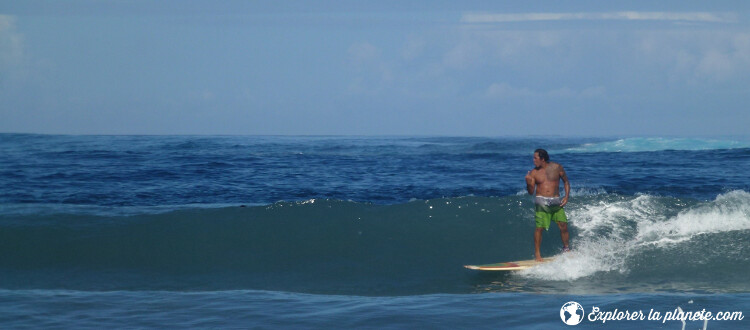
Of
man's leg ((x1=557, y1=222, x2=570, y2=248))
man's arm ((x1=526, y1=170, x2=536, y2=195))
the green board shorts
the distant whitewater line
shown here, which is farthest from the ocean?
the distant whitewater line

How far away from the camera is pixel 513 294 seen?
334 inches

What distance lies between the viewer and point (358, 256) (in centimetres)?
1188

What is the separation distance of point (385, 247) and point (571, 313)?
17.2 ft

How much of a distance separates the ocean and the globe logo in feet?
0.20

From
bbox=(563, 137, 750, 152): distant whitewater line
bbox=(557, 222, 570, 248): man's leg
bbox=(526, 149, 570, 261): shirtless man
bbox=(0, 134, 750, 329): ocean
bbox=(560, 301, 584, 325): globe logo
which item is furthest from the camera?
bbox=(563, 137, 750, 152): distant whitewater line

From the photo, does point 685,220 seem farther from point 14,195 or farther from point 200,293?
point 14,195

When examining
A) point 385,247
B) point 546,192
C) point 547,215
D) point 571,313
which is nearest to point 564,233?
point 547,215

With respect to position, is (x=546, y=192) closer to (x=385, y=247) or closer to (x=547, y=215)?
(x=547, y=215)

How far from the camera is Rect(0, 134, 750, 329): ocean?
7648mm

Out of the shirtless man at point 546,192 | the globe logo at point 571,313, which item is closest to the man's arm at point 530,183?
the shirtless man at point 546,192

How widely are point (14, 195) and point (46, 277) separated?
343 inches

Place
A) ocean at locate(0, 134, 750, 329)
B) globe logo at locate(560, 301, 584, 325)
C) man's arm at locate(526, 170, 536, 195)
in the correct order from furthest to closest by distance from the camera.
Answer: man's arm at locate(526, 170, 536, 195) → ocean at locate(0, 134, 750, 329) → globe logo at locate(560, 301, 584, 325)

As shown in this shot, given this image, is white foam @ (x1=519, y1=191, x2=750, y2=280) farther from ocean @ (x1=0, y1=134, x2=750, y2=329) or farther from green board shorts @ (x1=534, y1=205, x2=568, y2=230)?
green board shorts @ (x1=534, y1=205, x2=568, y2=230)

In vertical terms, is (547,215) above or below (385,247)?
above
